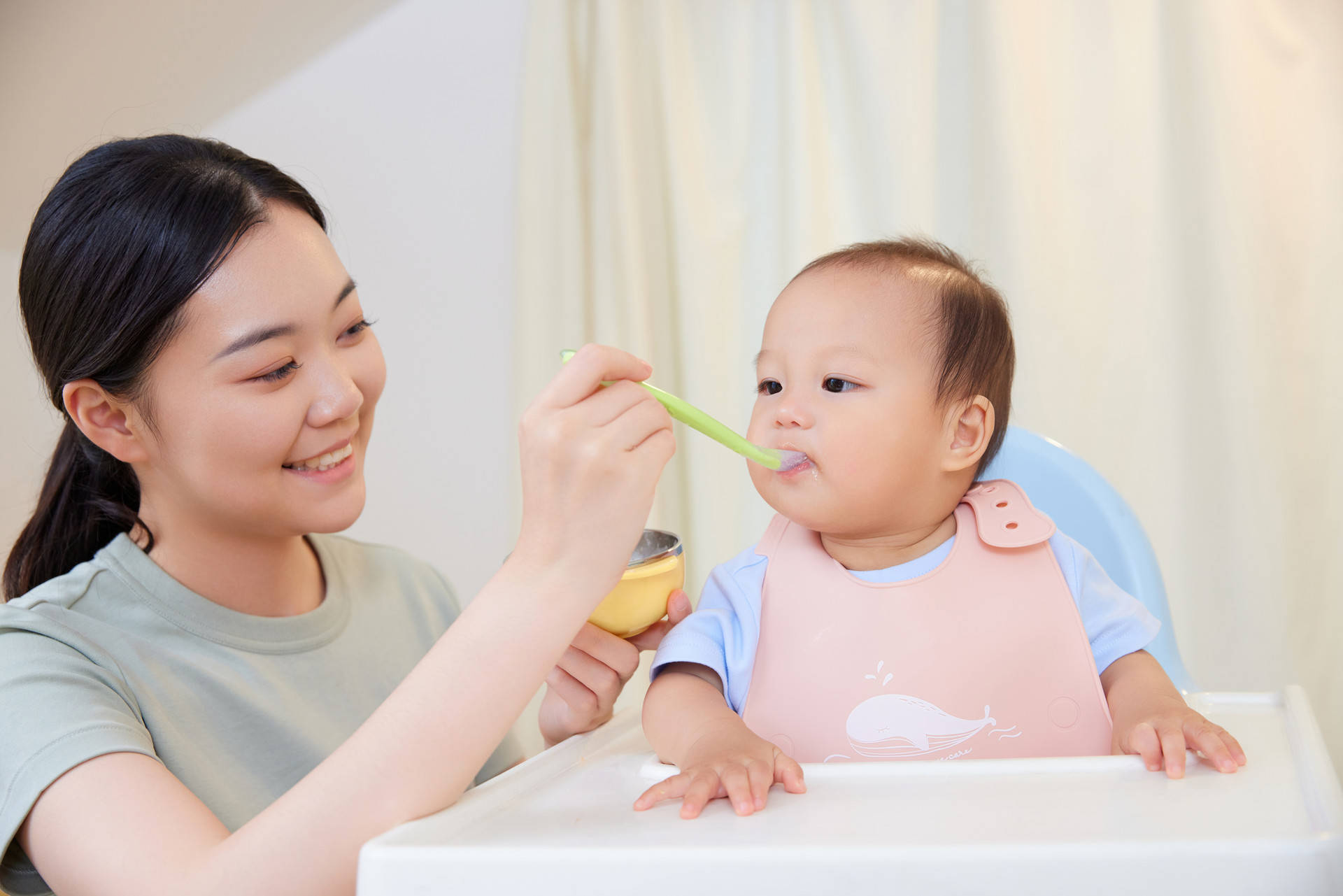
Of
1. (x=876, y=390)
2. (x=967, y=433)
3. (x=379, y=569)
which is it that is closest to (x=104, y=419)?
(x=379, y=569)

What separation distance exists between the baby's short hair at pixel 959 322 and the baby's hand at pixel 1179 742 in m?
0.37

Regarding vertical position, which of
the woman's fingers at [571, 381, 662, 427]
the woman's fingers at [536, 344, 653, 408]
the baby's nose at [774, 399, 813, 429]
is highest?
the woman's fingers at [536, 344, 653, 408]

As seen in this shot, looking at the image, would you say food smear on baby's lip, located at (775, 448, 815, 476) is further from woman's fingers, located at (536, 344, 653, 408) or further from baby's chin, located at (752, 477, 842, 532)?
woman's fingers, located at (536, 344, 653, 408)

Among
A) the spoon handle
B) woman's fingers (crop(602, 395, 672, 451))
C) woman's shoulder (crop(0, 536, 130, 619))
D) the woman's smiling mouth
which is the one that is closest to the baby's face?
the spoon handle

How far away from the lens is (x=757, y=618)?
37.6 inches

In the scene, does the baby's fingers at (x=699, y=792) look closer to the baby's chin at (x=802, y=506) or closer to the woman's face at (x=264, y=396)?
the baby's chin at (x=802, y=506)

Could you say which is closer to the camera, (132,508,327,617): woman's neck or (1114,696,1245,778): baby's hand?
(1114,696,1245,778): baby's hand

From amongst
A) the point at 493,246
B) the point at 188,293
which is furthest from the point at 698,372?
the point at 188,293

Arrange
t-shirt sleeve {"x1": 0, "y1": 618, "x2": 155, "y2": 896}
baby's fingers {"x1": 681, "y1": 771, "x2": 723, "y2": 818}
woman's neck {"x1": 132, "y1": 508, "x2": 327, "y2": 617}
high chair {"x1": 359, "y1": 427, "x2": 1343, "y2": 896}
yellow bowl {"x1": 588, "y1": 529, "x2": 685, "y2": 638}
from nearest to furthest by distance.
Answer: high chair {"x1": 359, "y1": 427, "x2": 1343, "y2": 896} < baby's fingers {"x1": 681, "y1": 771, "x2": 723, "y2": 818} < t-shirt sleeve {"x1": 0, "y1": 618, "x2": 155, "y2": 896} < yellow bowl {"x1": 588, "y1": 529, "x2": 685, "y2": 638} < woman's neck {"x1": 132, "y1": 508, "x2": 327, "y2": 617}

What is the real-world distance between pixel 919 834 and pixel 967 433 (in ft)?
1.80

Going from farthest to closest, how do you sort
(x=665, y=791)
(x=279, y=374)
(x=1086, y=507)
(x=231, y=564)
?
(x=1086, y=507) < (x=231, y=564) < (x=279, y=374) < (x=665, y=791)

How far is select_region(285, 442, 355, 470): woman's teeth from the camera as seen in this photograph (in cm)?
105

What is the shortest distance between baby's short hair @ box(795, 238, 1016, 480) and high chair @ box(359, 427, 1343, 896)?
0.40 metres

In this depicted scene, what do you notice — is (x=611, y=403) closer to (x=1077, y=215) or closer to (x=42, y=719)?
(x=42, y=719)
